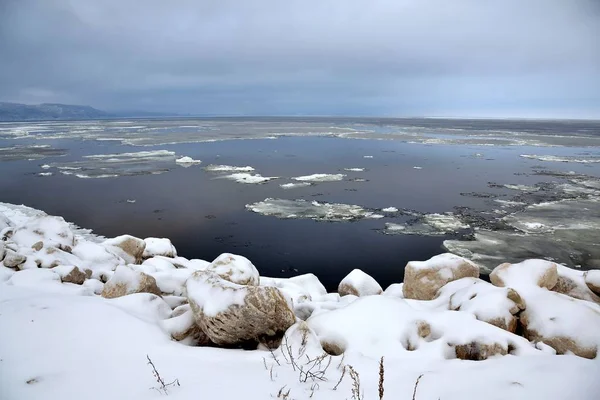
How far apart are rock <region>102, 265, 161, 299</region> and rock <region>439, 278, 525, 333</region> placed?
5.44 metres

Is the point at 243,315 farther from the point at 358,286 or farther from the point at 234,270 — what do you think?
the point at 358,286

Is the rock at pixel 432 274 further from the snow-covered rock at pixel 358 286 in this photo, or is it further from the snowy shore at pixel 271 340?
the snow-covered rock at pixel 358 286

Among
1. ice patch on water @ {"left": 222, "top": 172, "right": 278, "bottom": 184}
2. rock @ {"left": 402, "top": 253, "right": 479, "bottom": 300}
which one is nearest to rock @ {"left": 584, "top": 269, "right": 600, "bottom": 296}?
rock @ {"left": 402, "top": 253, "right": 479, "bottom": 300}

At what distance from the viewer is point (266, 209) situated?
786 inches

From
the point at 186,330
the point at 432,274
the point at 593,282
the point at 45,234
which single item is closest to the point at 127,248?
the point at 45,234

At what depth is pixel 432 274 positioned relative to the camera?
8359 millimetres

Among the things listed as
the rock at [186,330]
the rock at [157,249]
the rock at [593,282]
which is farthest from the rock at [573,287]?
the rock at [157,249]

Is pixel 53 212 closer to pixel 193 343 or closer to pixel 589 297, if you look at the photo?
pixel 193 343

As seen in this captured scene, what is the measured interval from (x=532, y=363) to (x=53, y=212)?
21.5 meters

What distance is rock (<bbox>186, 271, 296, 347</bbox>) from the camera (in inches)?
186

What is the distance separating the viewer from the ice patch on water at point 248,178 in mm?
26944

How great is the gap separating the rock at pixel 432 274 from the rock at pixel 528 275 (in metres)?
0.83

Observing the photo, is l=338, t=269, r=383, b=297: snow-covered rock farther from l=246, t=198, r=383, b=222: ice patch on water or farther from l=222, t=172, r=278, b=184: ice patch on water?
l=222, t=172, r=278, b=184: ice patch on water

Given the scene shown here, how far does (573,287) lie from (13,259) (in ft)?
37.8
